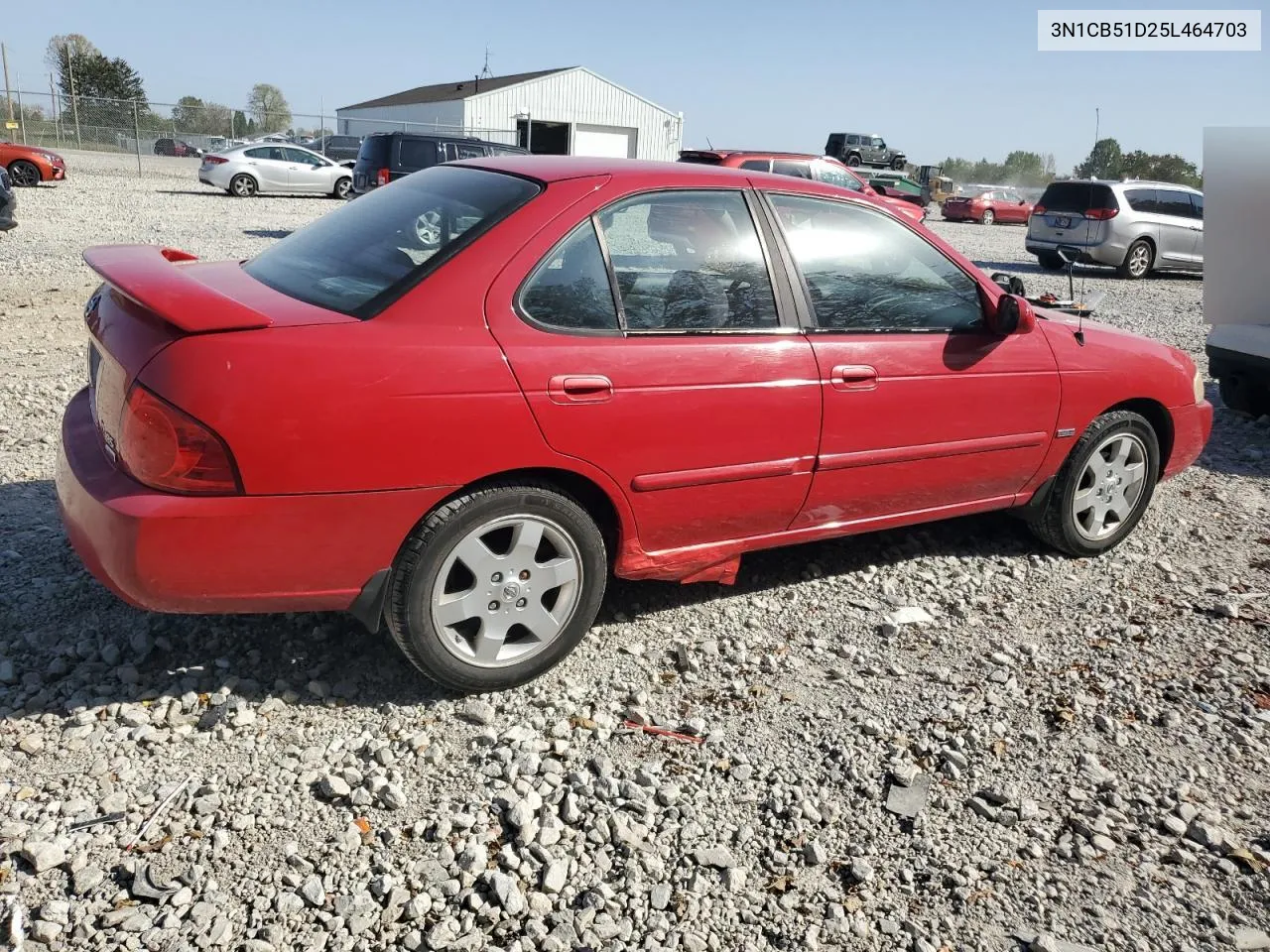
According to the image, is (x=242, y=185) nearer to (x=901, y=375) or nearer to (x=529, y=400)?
(x=901, y=375)

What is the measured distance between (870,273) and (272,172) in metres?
23.8

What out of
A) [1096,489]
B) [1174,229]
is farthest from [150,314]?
[1174,229]

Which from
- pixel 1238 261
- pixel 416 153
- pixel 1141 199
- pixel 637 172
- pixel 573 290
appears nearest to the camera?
pixel 573 290

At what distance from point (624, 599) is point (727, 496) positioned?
0.77 meters

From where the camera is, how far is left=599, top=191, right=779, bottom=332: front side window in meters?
3.44

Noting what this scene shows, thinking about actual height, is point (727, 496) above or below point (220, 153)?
below

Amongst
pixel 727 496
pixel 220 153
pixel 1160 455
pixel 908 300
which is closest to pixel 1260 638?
pixel 1160 455

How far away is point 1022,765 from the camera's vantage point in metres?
3.18

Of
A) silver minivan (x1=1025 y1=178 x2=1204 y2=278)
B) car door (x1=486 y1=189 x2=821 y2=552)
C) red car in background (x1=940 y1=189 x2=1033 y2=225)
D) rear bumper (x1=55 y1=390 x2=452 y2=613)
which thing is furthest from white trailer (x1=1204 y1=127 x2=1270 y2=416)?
red car in background (x1=940 y1=189 x2=1033 y2=225)

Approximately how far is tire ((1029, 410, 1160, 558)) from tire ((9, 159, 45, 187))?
23.0m

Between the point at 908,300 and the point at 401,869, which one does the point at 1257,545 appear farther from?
the point at 401,869

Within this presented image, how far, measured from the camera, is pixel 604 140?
47.7 m

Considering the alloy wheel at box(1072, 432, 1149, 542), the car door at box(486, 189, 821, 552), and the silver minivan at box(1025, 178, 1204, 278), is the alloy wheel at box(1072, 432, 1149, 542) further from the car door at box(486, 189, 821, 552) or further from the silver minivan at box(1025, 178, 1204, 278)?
the silver minivan at box(1025, 178, 1204, 278)

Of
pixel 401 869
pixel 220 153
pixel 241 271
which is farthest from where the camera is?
pixel 220 153
